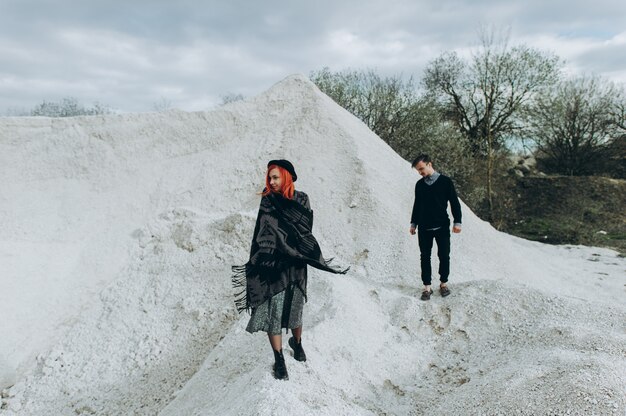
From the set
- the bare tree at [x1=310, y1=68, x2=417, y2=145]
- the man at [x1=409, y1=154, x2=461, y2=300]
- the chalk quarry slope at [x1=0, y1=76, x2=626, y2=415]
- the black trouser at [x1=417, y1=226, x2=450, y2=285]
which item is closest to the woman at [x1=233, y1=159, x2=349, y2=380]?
the chalk quarry slope at [x1=0, y1=76, x2=626, y2=415]

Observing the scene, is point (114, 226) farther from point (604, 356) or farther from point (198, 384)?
point (604, 356)

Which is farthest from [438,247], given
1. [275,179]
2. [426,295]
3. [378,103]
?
[378,103]

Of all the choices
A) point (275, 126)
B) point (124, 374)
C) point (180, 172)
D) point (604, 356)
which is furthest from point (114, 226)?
point (604, 356)

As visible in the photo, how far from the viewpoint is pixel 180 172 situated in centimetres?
803

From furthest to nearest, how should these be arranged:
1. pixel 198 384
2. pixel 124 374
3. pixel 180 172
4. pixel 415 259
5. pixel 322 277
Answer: pixel 180 172
pixel 415 259
pixel 322 277
pixel 124 374
pixel 198 384

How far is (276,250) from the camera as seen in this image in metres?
3.48

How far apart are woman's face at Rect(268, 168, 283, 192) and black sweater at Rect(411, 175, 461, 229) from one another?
8.31 ft

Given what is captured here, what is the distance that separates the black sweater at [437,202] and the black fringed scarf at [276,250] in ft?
7.62

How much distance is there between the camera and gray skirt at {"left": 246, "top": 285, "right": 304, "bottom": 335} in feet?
11.6

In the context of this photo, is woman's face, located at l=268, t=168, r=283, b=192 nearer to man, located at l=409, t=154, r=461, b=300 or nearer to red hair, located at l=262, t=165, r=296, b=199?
red hair, located at l=262, t=165, r=296, b=199

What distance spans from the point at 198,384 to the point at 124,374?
1297mm

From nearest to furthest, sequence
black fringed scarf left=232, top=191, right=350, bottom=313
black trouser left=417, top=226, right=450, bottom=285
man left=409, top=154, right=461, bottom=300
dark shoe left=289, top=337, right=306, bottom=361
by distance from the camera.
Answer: black fringed scarf left=232, top=191, right=350, bottom=313
dark shoe left=289, top=337, right=306, bottom=361
man left=409, top=154, right=461, bottom=300
black trouser left=417, top=226, right=450, bottom=285

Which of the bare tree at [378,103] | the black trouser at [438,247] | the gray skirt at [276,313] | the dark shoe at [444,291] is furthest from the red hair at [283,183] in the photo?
the bare tree at [378,103]

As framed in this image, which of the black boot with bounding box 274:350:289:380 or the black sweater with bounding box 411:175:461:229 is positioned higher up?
the black sweater with bounding box 411:175:461:229
